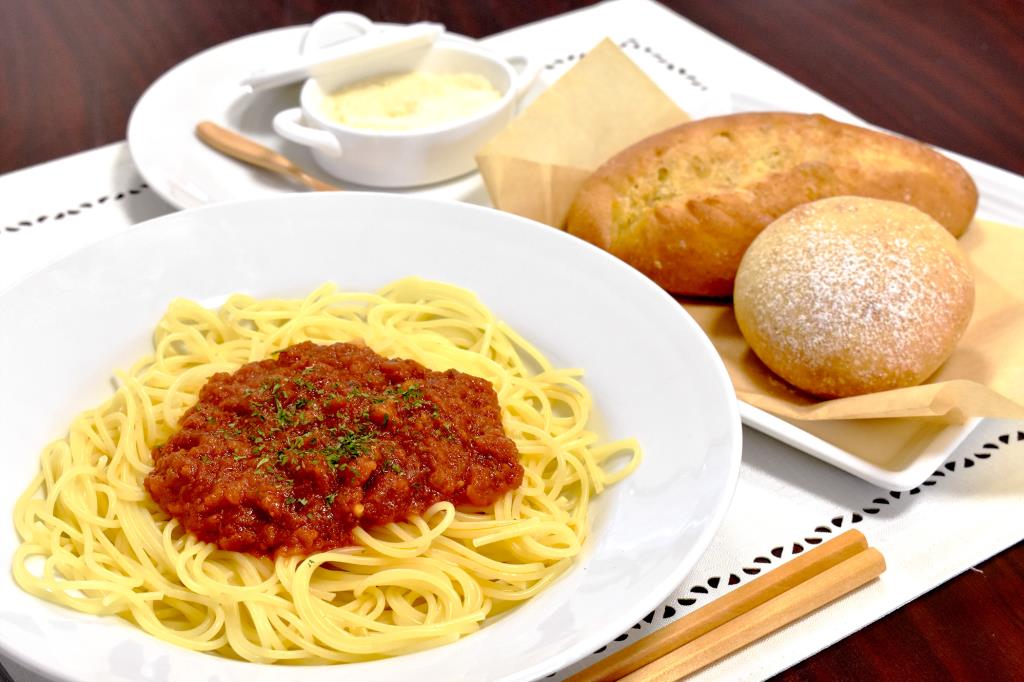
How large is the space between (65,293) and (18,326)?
15 centimetres

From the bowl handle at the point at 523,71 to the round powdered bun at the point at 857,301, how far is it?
145cm

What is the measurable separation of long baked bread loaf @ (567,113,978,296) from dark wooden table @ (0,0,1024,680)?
3.44 ft

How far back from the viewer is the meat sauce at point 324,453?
2.09m

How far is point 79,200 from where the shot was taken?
3477 mm

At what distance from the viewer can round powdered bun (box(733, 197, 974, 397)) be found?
98.4 inches

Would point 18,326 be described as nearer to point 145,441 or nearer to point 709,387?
point 145,441

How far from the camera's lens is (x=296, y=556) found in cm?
208

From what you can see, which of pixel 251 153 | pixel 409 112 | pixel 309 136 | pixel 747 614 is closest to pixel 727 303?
pixel 747 614

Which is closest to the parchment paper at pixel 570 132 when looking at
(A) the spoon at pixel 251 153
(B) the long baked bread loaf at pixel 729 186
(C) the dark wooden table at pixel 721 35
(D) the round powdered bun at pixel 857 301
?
(B) the long baked bread loaf at pixel 729 186

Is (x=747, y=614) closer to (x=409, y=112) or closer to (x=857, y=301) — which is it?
(x=857, y=301)

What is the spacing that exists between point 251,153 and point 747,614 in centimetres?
238

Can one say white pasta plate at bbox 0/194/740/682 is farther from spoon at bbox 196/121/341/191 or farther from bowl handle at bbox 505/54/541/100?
bowl handle at bbox 505/54/541/100

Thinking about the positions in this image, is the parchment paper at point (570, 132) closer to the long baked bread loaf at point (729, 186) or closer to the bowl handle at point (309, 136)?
the long baked bread loaf at point (729, 186)

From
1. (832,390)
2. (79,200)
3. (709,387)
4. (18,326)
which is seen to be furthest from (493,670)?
(79,200)
